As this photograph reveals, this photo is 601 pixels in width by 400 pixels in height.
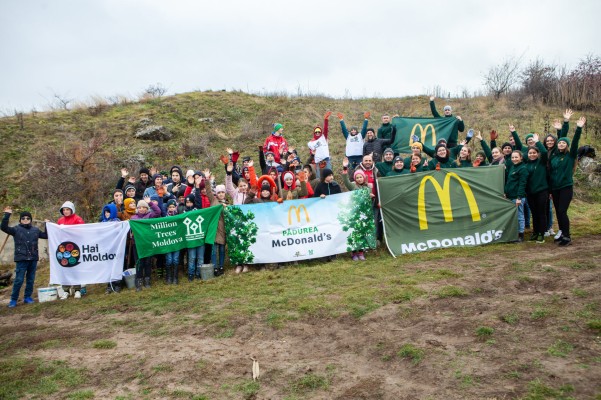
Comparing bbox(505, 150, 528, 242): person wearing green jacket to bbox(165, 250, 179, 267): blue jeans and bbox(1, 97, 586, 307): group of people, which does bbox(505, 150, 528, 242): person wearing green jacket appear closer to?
bbox(1, 97, 586, 307): group of people

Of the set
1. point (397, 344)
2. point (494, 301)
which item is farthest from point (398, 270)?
point (397, 344)

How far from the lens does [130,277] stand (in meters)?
9.36

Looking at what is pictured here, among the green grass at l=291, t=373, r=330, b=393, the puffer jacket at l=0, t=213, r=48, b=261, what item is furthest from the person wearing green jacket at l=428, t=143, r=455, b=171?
the puffer jacket at l=0, t=213, r=48, b=261

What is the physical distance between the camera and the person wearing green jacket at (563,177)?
28.3 feet

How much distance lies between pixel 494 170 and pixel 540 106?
1423 cm

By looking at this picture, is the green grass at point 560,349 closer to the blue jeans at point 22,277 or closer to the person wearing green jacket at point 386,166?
the person wearing green jacket at point 386,166

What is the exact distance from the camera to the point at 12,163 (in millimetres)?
18797

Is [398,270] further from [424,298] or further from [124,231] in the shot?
[124,231]

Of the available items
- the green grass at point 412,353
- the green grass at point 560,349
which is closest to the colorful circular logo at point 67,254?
the green grass at point 412,353

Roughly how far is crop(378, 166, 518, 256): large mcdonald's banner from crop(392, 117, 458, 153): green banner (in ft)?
13.8

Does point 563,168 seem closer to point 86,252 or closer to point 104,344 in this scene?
point 104,344

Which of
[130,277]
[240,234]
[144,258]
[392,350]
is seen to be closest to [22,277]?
[130,277]

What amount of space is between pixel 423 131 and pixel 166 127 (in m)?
13.2

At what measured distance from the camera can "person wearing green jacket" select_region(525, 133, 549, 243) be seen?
29.7 ft
